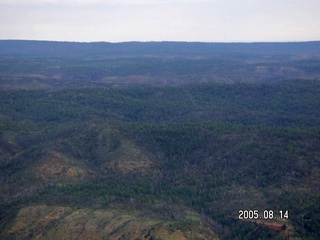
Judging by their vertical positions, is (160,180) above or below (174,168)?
below

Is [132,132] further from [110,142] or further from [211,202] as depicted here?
[211,202]

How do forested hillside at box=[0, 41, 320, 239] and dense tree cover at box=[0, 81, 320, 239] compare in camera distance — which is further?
dense tree cover at box=[0, 81, 320, 239]

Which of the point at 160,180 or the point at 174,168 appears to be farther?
the point at 174,168

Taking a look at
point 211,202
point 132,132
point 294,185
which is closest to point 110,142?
point 132,132

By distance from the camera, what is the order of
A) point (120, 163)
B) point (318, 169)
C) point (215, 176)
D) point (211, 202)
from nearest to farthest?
point (211, 202) < point (318, 169) < point (215, 176) < point (120, 163)

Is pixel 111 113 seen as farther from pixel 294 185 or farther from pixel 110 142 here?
pixel 294 185

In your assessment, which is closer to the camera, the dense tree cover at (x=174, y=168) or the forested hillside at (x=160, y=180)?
the forested hillside at (x=160, y=180)

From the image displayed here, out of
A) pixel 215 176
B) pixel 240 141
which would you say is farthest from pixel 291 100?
pixel 215 176

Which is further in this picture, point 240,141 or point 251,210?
point 240,141

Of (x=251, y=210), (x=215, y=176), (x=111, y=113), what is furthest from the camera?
(x=111, y=113)
